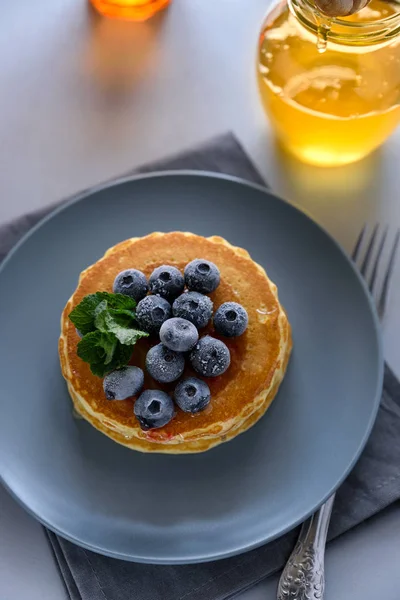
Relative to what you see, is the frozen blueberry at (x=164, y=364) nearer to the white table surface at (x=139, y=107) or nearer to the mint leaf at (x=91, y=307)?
the mint leaf at (x=91, y=307)

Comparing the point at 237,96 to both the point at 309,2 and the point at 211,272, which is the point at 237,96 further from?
the point at 211,272

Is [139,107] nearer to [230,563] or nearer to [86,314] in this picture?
[86,314]

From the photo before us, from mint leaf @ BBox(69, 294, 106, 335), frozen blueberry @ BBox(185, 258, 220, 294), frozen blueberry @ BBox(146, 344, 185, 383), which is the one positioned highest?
mint leaf @ BBox(69, 294, 106, 335)

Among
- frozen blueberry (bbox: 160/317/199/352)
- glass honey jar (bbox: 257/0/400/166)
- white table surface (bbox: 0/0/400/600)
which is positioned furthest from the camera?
white table surface (bbox: 0/0/400/600)

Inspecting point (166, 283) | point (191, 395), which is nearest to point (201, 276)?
point (166, 283)

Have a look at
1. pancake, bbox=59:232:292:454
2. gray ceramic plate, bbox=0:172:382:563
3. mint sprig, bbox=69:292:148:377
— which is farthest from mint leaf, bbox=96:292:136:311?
gray ceramic plate, bbox=0:172:382:563

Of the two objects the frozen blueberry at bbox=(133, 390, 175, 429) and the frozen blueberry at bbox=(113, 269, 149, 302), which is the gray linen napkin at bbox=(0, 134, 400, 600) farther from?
the frozen blueberry at bbox=(113, 269, 149, 302)

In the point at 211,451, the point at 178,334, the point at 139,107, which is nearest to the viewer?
the point at 178,334
